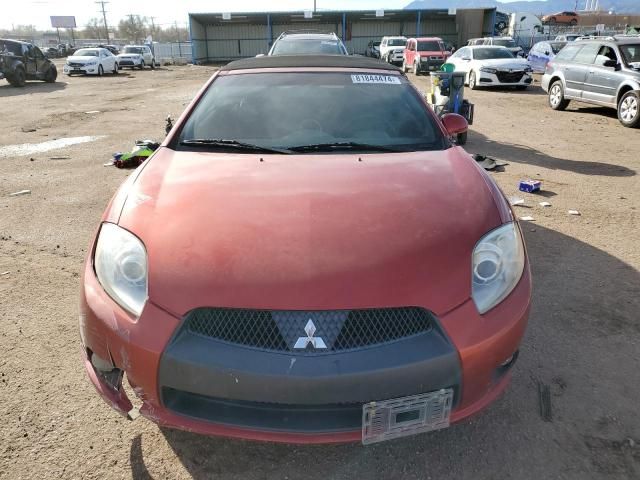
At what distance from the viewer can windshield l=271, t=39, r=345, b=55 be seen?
10555mm

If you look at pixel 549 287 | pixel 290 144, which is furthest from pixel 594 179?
pixel 290 144

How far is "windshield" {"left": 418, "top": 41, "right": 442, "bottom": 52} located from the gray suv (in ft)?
37.5

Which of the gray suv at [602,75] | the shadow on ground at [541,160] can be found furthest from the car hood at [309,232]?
the gray suv at [602,75]

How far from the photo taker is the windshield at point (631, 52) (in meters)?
10.1

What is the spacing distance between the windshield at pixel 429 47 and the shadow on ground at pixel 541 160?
1582cm

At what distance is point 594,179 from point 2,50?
21.4 metres

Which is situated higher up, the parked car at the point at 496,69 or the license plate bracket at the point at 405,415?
the parked car at the point at 496,69

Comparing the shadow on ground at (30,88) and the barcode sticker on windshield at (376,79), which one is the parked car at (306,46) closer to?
the barcode sticker on windshield at (376,79)

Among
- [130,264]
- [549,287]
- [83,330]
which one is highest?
[130,264]

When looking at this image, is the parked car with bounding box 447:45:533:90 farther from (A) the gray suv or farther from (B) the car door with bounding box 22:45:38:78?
(B) the car door with bounding box 22:45:38:78

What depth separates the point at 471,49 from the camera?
56.2 feet

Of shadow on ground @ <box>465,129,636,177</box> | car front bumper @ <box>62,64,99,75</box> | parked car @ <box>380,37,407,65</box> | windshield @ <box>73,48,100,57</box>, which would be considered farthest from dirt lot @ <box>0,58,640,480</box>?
windshield @ <box>73,48,100,57</box>

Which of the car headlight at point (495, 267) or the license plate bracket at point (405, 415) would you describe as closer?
the license plate bracket at point (405, 415)

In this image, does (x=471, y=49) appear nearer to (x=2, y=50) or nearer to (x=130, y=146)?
A: (x=130, y=146)
